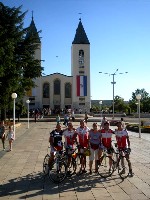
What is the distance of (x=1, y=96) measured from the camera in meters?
33.8

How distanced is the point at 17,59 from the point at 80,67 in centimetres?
4647

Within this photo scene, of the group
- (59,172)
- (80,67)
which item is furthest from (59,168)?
(80,67)

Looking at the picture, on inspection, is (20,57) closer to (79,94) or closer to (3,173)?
(3,173)

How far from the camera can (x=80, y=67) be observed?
83625mm

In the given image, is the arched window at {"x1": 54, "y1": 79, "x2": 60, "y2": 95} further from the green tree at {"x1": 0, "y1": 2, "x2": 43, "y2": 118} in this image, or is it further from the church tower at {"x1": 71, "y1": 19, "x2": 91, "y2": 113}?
the green tree at {"x1": 0, "y1": 2, "x2": 43, "y2": 118}

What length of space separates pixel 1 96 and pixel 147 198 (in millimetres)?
27097

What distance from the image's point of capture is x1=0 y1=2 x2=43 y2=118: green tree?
3379cm

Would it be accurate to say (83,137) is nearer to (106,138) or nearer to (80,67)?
(106,138)

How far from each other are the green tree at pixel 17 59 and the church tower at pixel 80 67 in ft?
136

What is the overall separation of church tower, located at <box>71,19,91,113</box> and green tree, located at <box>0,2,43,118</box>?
41.5 meters

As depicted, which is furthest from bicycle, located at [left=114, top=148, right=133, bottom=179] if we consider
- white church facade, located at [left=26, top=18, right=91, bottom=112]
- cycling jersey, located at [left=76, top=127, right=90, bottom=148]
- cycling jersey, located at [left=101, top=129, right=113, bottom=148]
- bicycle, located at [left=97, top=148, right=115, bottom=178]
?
white church facade, located at [left=26, top=18, right=91, bottom=112]

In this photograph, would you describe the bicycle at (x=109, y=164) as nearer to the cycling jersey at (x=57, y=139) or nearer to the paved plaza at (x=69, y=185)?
the paved plaza at (x=69, y=185)

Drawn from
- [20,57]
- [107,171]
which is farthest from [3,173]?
[20,57]

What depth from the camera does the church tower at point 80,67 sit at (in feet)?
266
